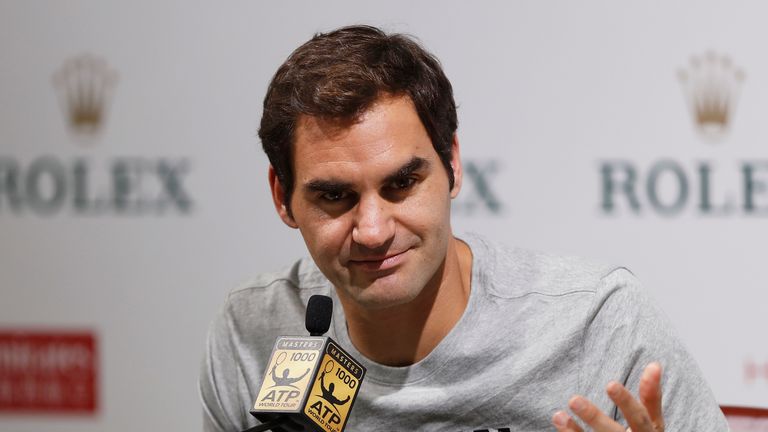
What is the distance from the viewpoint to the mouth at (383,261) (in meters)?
1.67

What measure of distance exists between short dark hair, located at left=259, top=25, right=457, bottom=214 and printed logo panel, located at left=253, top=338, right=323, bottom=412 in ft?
1.32

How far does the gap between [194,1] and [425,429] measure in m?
1.61

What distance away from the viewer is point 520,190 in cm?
271

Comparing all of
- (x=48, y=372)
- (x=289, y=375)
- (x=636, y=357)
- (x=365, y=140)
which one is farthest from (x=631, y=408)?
(x=48, y=372)

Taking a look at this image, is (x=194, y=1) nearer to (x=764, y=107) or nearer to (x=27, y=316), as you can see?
(x=27, y=316)

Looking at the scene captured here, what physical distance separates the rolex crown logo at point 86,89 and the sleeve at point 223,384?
1112mm

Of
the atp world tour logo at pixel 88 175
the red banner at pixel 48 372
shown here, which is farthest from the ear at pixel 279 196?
the red banner at pixel 48 372

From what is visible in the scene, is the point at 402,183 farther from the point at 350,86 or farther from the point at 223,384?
the point at 223,384

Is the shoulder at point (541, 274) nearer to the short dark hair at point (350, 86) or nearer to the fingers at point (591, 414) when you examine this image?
the short dark hair at point (350, 86)

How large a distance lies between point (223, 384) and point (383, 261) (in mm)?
583

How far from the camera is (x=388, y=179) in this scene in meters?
1.64

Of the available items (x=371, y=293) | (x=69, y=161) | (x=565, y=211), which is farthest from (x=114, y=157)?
(x=371, y=293)

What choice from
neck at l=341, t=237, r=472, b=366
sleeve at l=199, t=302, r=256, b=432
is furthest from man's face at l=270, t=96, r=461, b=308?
sleeve at l=199, t=302, r=256, b=432

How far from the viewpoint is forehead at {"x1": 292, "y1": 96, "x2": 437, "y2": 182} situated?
64.6 inches
